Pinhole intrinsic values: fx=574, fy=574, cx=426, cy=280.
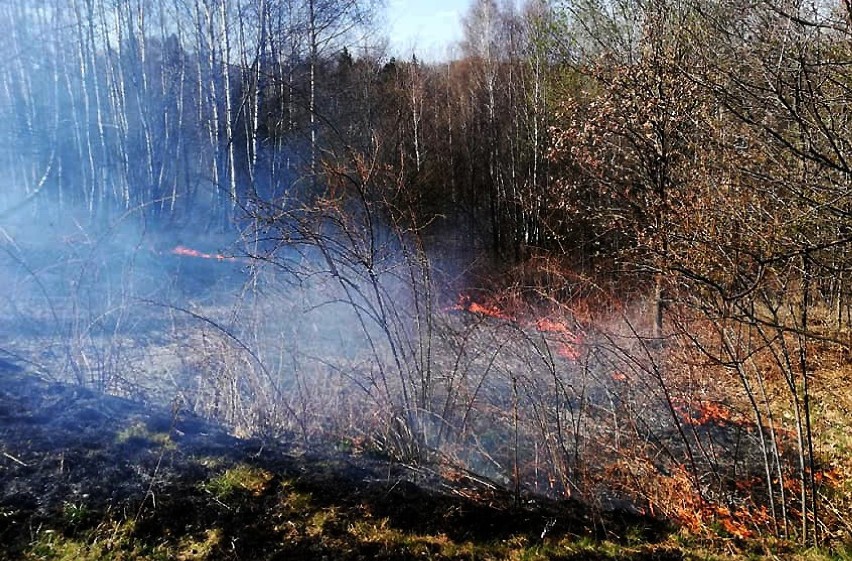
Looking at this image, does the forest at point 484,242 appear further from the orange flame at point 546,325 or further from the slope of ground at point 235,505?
the slope of ground at point 235,505

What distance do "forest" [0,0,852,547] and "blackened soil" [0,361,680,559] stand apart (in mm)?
342

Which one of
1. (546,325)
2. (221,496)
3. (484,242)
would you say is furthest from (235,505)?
(484,242)

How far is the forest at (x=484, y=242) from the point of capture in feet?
12.1

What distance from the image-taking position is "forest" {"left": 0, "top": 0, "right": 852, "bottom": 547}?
3.68 m

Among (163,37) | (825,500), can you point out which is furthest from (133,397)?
(163,37)

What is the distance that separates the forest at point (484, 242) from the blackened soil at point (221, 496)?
13.5 inches

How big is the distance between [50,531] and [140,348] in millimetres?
4182

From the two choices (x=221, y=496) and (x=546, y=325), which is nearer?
(x=221, y=496)

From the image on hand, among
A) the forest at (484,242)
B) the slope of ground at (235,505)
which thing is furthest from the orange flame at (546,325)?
the slope of ground at (235,505)

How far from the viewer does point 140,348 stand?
6320 millimetres

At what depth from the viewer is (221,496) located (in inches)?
111

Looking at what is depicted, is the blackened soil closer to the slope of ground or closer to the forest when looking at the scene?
the slope of ground

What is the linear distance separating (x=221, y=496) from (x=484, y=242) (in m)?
12.6

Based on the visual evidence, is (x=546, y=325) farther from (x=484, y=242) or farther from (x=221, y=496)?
(x=484, y=242)
